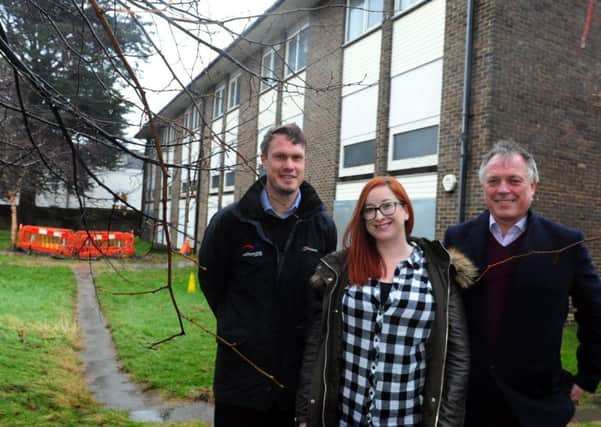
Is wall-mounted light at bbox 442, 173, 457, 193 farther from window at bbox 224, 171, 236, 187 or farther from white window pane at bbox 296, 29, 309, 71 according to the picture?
window at bbox 224, 171, 236, 187

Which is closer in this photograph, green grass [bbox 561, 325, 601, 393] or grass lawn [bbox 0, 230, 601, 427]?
grass lawn [bbox 0, 230, 601, 427]

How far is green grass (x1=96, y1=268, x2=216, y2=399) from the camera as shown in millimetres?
5543

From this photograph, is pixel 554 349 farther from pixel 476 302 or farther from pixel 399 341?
pixel 399 341

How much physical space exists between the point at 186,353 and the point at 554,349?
17.2ft

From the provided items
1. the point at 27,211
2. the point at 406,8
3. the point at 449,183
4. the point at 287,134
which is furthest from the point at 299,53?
the point at 27,211

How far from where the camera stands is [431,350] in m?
2.19

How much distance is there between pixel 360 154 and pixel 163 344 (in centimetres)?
650

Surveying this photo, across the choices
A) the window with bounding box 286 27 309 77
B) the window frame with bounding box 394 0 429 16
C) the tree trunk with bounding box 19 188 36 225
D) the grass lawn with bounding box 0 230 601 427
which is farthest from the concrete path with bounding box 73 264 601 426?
the tree trunk with bounding box 19 188 36 225

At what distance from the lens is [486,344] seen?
2.38 meters

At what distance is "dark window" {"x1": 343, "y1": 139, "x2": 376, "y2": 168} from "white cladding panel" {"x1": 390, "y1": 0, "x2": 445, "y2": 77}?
162 centimetres

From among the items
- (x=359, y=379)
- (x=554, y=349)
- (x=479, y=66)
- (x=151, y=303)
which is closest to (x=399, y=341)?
(x=359, y=379)

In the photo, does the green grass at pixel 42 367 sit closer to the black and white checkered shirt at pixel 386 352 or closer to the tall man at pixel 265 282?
the tall man at pixel 265 282

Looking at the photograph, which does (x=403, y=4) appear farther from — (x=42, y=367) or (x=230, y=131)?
(x=42, y=367)

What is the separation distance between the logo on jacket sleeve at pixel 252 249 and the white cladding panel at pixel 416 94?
744cm
